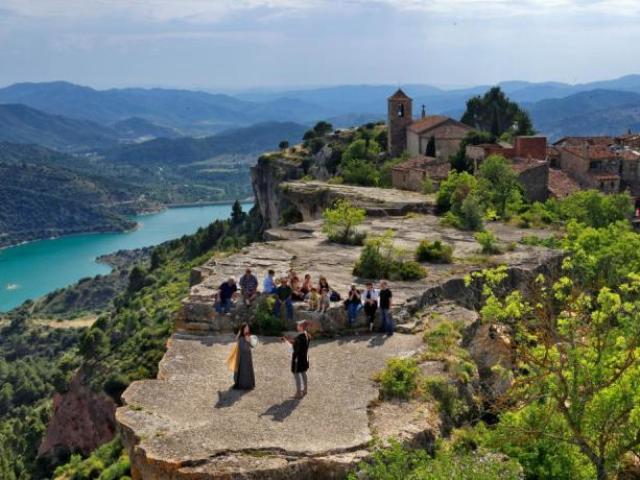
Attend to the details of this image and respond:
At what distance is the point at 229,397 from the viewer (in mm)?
13891

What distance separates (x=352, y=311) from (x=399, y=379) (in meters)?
3.56

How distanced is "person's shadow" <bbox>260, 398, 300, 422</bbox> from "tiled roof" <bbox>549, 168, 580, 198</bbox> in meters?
36.6

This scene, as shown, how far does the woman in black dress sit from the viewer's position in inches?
555

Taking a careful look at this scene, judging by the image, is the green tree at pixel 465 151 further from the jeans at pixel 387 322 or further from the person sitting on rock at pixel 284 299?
the person sitting on rock at pixel 284 299

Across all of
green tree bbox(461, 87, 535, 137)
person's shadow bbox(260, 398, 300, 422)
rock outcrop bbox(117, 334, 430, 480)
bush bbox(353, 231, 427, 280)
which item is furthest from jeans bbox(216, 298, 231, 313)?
Result: green tree bbox(461, 87, 535, 137)

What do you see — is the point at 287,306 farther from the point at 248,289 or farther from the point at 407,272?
the point at 407,272

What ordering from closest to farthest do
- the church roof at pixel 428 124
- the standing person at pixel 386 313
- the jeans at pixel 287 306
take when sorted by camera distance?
the standing person at pixel 386 313 < the jeans at pixel 287 306 < the church roof at pixel 428 124

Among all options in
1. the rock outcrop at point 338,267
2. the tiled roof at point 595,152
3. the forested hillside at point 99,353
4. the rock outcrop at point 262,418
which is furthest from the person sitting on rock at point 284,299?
the tiled roof at point 595,152

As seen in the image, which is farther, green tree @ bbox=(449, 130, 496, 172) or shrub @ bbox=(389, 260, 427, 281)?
green tree @ bbox=(449, 130, 496, 172)

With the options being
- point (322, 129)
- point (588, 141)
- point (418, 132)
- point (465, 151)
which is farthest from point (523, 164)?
point (322, 129)

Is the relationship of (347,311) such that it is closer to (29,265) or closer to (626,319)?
(626,319)

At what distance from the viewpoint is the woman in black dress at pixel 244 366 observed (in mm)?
14100

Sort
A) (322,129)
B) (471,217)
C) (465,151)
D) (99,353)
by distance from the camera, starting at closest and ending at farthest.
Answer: (471,217) → (465,151) → (99,353) → (322,129)

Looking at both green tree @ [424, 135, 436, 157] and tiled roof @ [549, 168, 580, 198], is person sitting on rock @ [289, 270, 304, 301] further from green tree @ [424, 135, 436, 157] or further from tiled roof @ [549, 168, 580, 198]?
green tree @ [424, 135, 436, 157]
